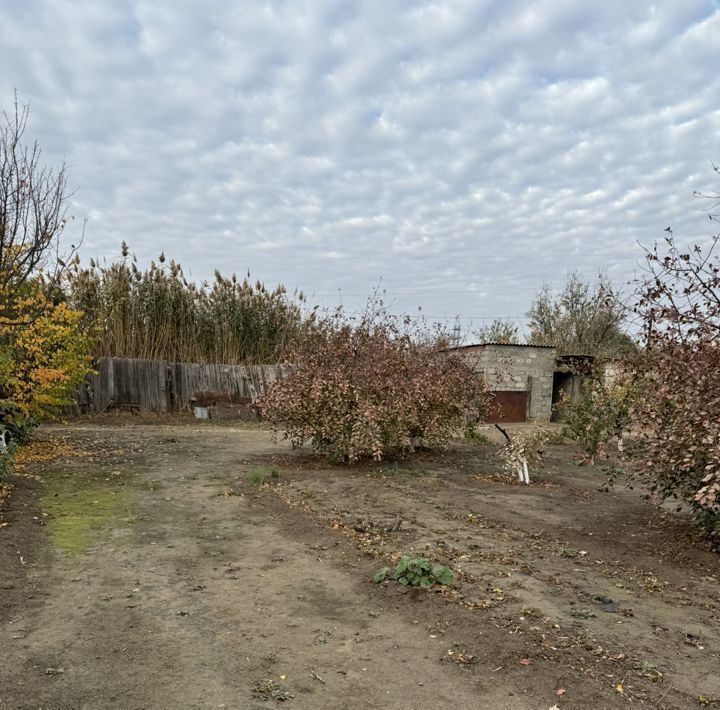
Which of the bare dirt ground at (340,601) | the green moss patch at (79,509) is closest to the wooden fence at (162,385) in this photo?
the green moss patch at (79,509)

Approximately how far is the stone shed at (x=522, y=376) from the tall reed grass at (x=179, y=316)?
6616 millimetres

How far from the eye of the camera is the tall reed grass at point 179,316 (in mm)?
17094

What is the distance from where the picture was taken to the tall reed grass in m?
17.1

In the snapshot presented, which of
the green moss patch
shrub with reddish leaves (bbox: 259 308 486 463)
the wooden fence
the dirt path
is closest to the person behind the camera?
the dirt path

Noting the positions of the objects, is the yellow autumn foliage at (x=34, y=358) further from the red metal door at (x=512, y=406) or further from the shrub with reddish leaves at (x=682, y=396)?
the red metal door at (x=512, y=406)

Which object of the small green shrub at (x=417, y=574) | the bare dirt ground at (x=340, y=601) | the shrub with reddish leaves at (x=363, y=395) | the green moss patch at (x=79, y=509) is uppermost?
the shrub with reddish leaves at (x=363, y=395)

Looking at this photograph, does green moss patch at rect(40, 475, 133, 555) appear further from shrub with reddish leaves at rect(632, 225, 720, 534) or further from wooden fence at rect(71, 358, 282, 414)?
wooden fence at rect(71, 358, 282, 414)

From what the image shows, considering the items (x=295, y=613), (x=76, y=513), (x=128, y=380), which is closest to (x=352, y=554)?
(x=295, y=613)

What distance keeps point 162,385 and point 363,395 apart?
1065 centimetres

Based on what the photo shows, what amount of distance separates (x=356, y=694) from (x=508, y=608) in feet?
4.30

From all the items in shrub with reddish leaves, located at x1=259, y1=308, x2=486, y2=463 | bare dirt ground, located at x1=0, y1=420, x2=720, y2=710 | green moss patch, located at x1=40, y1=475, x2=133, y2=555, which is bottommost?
bare dirt ground, located at x1=0, y1=420, x2=720, y2=710

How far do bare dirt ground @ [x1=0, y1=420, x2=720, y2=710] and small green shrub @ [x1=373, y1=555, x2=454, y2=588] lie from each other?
8 cm

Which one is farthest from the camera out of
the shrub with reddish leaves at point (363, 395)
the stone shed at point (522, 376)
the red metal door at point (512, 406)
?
the stone shed at point (522, 376)

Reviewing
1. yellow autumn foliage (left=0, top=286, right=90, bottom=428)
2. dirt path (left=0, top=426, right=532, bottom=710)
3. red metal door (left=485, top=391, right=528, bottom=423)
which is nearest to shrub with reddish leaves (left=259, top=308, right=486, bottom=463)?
dirt path (left=0, top=426, right=532, bottom=710)
